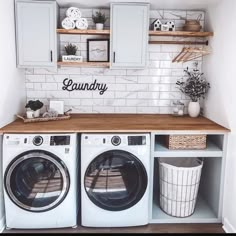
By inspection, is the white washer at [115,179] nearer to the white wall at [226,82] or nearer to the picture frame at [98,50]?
the white wall at [226,82]

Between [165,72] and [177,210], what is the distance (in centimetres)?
164

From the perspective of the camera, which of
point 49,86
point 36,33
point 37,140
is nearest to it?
point 37,140

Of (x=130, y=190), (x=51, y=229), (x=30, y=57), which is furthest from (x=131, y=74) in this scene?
(x=51, y=229)

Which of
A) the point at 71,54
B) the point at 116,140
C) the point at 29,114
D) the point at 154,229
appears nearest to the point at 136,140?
the point at 116,140

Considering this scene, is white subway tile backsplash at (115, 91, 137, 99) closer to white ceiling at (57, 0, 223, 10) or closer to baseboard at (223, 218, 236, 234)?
white ceiling at (57, 0, 223, 10)

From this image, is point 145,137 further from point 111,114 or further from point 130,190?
point 111,114

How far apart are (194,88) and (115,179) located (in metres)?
1.45

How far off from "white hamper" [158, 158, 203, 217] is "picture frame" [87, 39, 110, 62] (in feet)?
4.69

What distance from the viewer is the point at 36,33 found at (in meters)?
2.79

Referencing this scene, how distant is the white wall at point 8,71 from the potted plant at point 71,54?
56 cm

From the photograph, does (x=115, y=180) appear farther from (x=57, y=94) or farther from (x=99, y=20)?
(x=99, y=20)

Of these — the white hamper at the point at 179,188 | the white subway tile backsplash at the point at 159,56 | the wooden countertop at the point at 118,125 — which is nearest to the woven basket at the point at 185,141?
the wooden countertop at the point at 118,125

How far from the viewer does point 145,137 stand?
245 cm

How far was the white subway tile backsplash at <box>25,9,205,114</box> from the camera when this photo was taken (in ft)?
10.4
